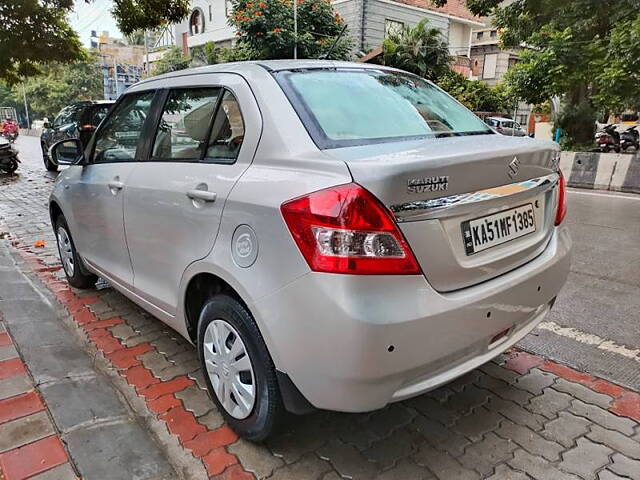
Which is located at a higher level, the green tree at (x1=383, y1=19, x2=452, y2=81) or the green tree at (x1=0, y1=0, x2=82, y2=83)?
the green tree at (x1=383, y1=19, x2=452, y2=81)

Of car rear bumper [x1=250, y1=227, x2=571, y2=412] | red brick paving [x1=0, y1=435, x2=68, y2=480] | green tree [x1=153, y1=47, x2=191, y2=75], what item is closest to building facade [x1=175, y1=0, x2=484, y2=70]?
green tree [x1=153, y1=47, x2=191, y2=75]

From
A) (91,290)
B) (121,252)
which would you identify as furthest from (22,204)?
(121,252)

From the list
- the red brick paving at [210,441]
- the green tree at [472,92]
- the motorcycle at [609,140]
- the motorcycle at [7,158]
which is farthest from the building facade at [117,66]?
the red brick paving at [210,441]

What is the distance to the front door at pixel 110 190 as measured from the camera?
3014 millimetres

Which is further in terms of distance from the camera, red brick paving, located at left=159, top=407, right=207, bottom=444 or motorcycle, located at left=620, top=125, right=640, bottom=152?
motorcycle, located at left=620, top=125, right=640, bottom=152

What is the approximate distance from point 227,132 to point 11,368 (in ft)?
6.11

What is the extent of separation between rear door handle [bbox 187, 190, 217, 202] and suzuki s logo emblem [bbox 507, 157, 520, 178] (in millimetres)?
1240

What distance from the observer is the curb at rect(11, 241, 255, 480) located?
2.12 m

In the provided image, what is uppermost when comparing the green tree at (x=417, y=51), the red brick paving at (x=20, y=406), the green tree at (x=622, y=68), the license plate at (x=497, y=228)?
the green tree at (x=417, y=51)

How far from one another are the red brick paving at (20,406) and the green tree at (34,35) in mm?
8291

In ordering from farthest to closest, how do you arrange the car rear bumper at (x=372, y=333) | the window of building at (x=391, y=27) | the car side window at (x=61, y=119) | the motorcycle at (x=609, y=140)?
the window of building at (x=391, y=27) < the motorcycle at (x=609, y=140) < the car side window at (x=61, y=119) < the car rear bumper at (x=372, y=333)

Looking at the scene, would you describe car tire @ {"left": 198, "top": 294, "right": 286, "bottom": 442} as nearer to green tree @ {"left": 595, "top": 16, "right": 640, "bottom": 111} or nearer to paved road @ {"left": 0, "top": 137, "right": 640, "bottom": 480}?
paved road @ {"left": 0, "top": 137, "right": 640, "bottom": 480}

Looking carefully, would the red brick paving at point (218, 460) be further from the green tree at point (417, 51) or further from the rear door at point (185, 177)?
the green tree at point (417, 51)

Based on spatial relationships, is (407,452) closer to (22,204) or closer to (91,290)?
(91,290)
